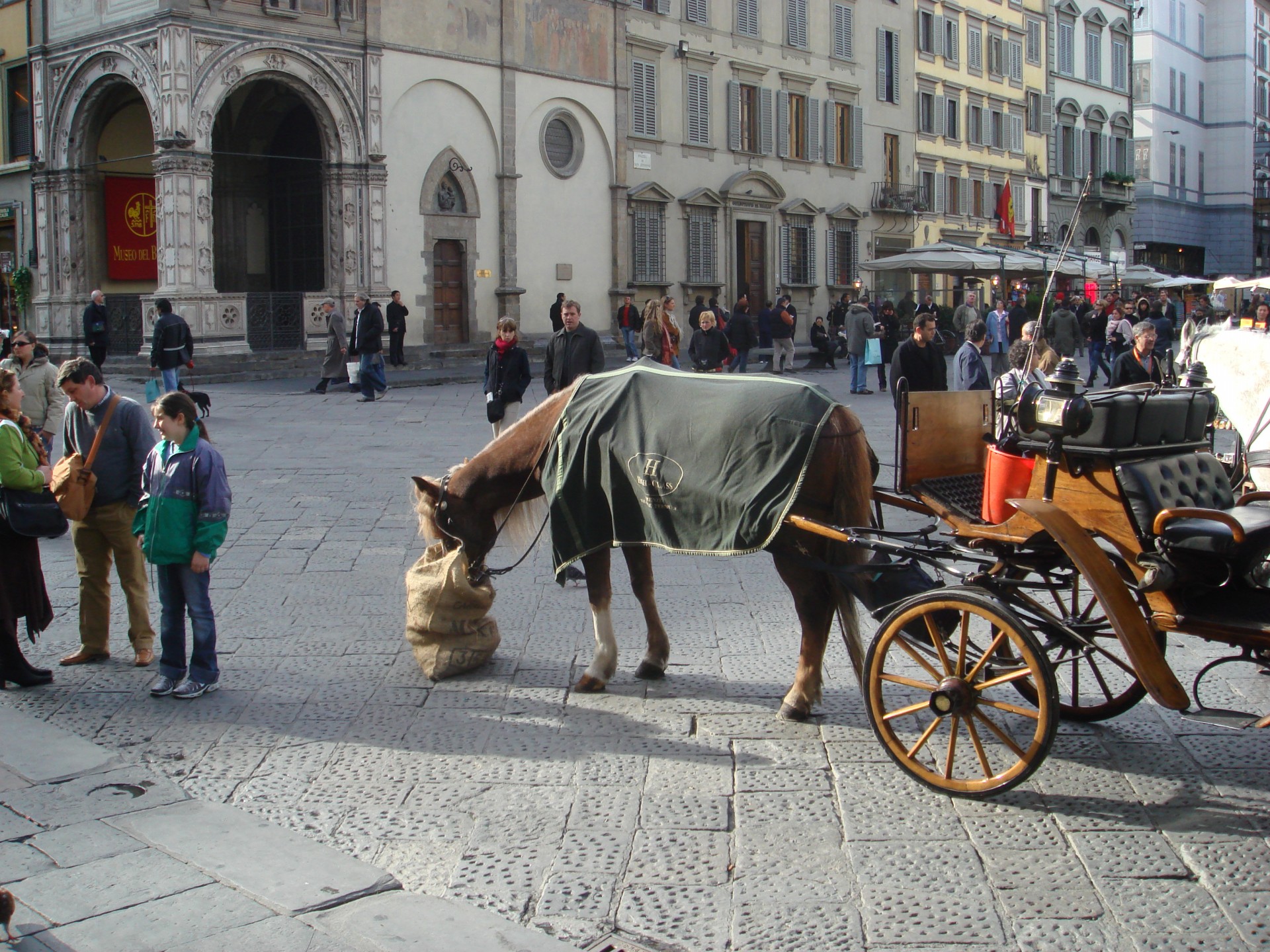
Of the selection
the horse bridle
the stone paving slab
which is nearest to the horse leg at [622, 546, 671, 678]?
the horse bridle

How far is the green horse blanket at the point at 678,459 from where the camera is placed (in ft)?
16.7

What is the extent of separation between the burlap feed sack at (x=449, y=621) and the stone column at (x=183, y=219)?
704 inches

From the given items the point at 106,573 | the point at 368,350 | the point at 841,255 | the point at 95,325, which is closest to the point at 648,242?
the point at 841,255

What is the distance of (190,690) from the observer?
589cm

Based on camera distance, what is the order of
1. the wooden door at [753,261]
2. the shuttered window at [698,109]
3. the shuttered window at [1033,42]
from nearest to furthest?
the shuttered window at [698,109] → the wooden door at [753,261] → the shuttered window at [1033,42]

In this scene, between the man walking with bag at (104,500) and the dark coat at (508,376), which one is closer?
the man walking with bag at (104,500)

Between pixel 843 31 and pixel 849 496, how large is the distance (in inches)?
1395

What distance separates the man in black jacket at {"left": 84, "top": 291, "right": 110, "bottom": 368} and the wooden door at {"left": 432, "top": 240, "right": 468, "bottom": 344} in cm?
715

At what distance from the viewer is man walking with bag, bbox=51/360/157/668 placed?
6449 millimetres

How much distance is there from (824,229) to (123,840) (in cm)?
3475

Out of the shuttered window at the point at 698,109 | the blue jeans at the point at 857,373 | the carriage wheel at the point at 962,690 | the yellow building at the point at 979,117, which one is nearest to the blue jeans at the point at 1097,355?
the blue jeans at the point at 857,373

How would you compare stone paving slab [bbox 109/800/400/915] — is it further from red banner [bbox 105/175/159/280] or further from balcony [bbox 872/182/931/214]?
balcony [bbox 872/182/931/214]

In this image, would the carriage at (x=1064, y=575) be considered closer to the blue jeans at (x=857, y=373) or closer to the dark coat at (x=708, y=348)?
the dark coat at (x=708, y=348)

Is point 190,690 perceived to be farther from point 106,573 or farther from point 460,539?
point 460,539
